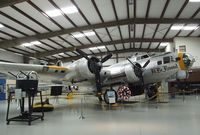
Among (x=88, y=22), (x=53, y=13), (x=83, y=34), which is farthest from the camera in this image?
(x=83, y=34)

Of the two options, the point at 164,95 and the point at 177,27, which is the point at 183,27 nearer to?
the point at 177,27

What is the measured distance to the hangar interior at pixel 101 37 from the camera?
6.51 meters

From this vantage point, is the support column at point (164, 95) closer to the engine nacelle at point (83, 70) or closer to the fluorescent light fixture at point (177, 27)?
the engine nacelle at point (83, 70)

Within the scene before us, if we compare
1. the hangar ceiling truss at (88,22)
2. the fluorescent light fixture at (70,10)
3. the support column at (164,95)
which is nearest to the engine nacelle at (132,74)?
the support column at (164,95)

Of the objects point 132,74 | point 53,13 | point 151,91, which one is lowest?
point 151,91

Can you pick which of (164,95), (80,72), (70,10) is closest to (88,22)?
(70,10)

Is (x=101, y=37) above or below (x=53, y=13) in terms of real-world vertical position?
above

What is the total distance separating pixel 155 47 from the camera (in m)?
29.6

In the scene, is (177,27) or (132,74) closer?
(132,74)

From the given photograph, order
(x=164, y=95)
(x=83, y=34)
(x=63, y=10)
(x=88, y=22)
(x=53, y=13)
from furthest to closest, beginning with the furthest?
(x=83, y=34)
(x=164, y=95)
(x=88, y=22)
(x=53, y=13)
(x=63, y=10)

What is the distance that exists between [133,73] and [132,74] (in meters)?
0.08

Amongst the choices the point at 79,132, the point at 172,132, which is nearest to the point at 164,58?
the point at 172,132

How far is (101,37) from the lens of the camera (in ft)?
73.2

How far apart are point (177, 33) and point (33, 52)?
56.6 feet
